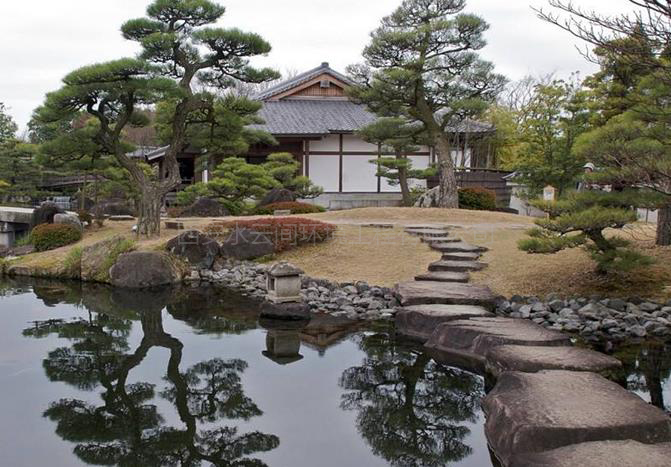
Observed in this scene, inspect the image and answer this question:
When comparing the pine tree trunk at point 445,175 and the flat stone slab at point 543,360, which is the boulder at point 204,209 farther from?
the flat stone slab at point 543,360

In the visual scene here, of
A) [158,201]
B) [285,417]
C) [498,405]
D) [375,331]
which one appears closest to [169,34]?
[158,201]

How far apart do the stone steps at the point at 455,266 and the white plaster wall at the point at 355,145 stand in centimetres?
1469

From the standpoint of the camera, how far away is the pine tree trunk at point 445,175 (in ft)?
52.9

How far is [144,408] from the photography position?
4.94 metres

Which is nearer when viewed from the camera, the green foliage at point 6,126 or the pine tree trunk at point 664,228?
the pine tree trunk at point 664,228

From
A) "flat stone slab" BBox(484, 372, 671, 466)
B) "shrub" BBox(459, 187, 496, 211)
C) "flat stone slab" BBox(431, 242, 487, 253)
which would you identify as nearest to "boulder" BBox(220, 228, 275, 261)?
"flat stone slab" BBox(431, 242, 487, 253)

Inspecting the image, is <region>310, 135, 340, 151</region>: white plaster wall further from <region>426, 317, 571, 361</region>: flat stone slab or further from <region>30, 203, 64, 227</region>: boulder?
<region>426, 317, 571, 361</region>: flat stone slab

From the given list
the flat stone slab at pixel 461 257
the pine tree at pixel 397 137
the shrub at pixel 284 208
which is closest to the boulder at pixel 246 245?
the flat stone slab at pixel 461 257

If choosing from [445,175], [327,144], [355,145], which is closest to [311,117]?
[327,144]

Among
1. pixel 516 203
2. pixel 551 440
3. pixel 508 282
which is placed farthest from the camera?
pixel 516 203

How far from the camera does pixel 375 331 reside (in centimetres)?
748

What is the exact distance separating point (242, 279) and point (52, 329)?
3719 millimetres

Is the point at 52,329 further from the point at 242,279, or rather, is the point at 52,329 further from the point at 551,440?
the point at 551,440

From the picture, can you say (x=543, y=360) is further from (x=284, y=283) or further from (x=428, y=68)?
(x=428, y=68)
